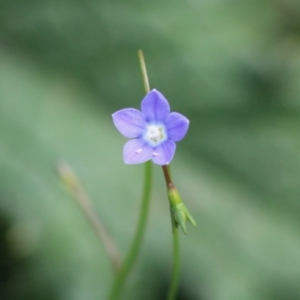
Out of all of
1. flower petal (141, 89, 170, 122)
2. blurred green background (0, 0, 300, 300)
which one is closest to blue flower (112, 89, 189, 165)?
flower petal (141, 89, 170, 122)

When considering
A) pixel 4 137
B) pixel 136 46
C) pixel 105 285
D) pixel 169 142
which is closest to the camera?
pixel 169 142

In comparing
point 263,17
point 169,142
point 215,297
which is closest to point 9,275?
point 215,297

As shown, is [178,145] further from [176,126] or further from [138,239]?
[176,126]

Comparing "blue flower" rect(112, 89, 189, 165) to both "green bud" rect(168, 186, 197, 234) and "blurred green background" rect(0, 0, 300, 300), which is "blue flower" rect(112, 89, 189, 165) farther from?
"blurred green background" rect(0, 0, 300, 300)

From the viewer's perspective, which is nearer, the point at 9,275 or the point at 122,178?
the point at 9,275

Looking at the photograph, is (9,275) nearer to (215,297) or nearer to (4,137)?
(4,137)

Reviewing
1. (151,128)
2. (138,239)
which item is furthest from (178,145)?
(151,128)
